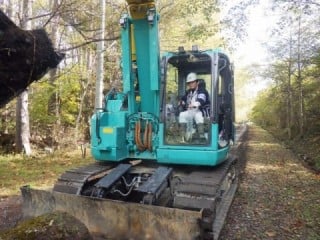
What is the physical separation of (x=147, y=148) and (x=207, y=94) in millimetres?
1273

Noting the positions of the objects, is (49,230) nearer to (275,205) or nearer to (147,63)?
(147,63)

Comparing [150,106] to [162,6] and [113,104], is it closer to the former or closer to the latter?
[113,104]

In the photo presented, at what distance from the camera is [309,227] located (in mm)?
5598

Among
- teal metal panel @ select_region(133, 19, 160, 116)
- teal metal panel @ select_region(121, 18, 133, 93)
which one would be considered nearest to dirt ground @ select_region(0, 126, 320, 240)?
teal metal panel @ select_region(133, 19, 160, 116)

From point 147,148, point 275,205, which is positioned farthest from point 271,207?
Result: point 147,148

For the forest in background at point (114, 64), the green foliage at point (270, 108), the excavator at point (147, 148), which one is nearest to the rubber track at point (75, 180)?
the excavator at point (147, 148)

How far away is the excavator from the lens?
4730 mm

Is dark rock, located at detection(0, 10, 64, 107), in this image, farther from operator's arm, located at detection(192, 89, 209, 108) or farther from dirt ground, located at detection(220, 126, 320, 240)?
dirt ground, located at detection(220, 126, 320, 240)

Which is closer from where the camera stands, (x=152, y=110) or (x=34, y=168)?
(x=152, y=110)

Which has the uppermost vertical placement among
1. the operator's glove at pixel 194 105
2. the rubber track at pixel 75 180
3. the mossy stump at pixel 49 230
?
the operator's glove at pixel 194 105

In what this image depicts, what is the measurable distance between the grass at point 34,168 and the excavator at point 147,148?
2.42 meters

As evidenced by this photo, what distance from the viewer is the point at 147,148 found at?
5.96 metres

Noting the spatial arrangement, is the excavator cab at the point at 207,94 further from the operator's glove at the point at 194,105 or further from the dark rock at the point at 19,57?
the dark rock at the point at 19,57

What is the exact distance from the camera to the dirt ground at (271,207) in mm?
5363
